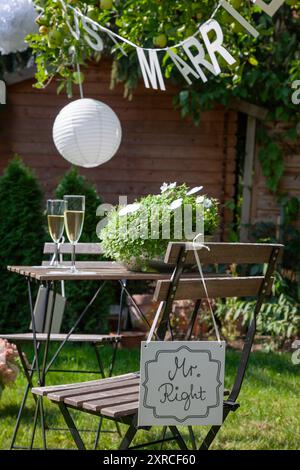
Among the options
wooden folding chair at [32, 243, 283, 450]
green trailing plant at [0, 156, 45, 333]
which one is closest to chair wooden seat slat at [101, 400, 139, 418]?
wooden folding chair at [32, 243, 283, 450]

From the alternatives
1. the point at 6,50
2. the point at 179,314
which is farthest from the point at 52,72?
the point at 179,314

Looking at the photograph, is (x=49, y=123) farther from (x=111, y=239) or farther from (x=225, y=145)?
(x=111, y=239)

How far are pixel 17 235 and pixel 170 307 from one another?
186 inches

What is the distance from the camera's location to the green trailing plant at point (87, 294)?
7.13 meters

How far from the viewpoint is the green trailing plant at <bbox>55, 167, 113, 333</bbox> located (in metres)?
7.13

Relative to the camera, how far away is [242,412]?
15.0ft

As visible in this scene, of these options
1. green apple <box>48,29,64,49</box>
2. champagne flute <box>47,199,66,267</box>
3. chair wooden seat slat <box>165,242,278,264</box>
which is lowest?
chair wooden seat slat <box>165,242,278,264</box>

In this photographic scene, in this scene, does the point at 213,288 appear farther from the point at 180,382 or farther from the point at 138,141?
the point at 138,141

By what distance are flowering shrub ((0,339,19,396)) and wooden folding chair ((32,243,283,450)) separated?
4.01 feet

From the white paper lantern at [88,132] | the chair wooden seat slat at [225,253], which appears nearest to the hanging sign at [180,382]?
the chair wooden seat slat at [225,253]

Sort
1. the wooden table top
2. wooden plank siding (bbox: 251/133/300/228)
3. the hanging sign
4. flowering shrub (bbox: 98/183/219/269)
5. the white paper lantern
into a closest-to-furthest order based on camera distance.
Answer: the hanging sign < the wooden table top < flowering shrub (bbox: 98/183/219/269) < the white paper lantern < wooden plank siding (bbox: 251/133/300/228)

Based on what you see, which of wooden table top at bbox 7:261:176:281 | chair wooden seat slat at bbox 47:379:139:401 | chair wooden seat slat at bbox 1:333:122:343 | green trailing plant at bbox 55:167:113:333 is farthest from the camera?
green trailing plant at bbox 55:167:113:333

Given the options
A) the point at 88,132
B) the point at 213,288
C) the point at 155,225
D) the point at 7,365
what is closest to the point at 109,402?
the point at 213,288

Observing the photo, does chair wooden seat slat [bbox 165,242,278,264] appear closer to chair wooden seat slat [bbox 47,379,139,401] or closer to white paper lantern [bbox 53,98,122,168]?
chair wooden seat slat [bbox 47,379,139,401]
